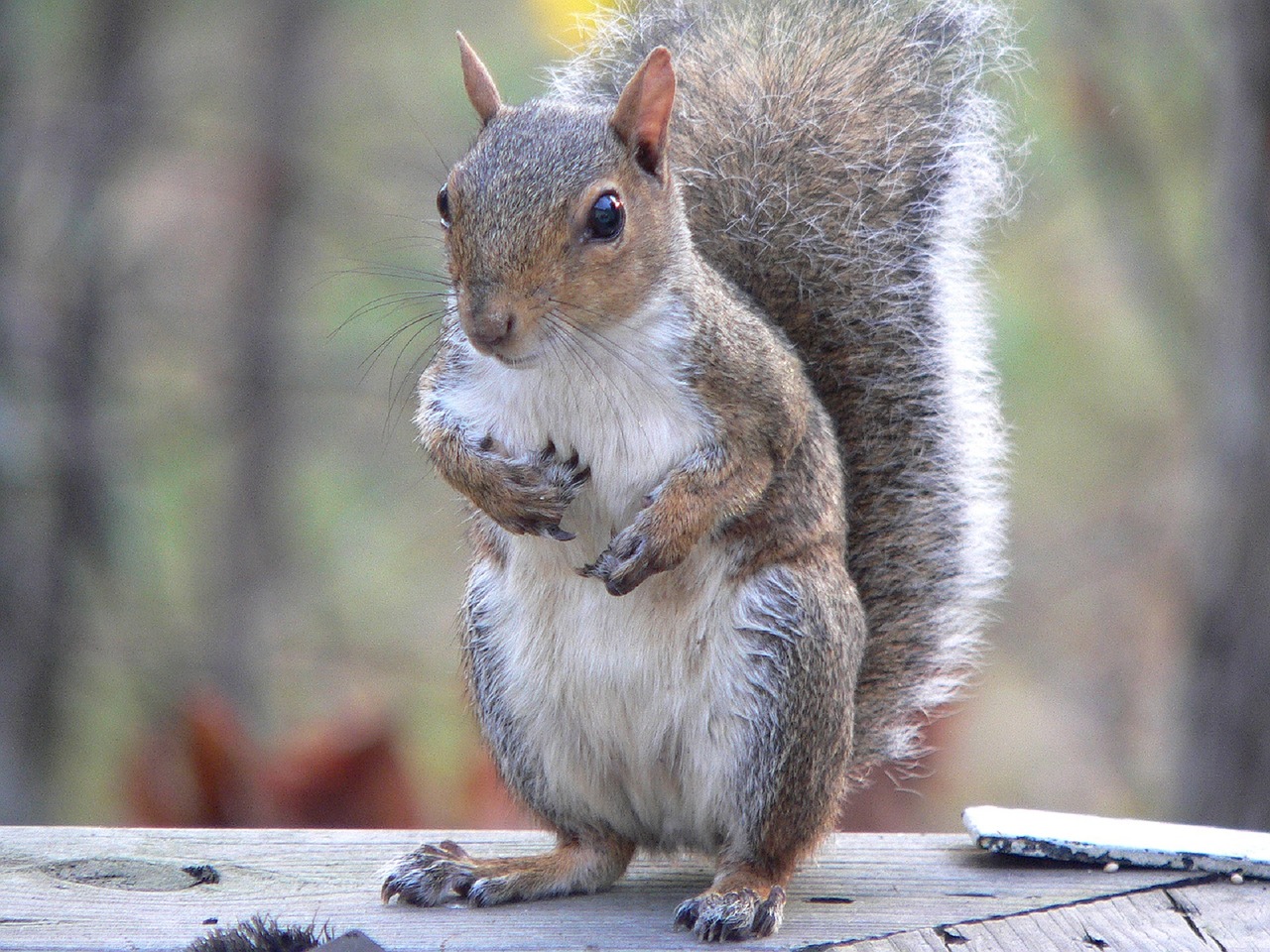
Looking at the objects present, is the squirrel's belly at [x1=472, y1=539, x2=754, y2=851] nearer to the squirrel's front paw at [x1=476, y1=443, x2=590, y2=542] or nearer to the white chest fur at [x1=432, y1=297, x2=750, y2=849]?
the white chest fur at [x1=432, y1=297, x2=750, y2=849]

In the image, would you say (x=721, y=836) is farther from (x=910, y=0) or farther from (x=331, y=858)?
(x=910, y=0)

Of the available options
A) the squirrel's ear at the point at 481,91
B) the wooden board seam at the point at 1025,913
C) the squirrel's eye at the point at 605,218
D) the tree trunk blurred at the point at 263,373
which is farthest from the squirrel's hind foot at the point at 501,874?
the tree trunk blurred at the point at 263,373

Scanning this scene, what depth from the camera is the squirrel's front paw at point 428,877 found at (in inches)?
72.2

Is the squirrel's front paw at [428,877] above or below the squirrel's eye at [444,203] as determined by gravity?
below

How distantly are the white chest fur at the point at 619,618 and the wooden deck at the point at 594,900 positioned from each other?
17 cm

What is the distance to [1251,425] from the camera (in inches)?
130

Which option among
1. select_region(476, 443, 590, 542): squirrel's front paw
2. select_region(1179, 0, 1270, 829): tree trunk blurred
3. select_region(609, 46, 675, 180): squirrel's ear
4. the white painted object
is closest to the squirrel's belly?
select_region(476, 443, 590, 542): squirrel's front paw

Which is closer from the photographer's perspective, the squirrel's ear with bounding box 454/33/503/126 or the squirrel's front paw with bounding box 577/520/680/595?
the squirrel's front paw with bounding box 577/520/680/595

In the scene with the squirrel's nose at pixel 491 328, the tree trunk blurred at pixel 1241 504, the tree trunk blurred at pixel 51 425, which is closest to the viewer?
the squirrel's nose at pixel 491 328

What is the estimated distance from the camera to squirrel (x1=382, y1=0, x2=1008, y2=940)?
171 cm

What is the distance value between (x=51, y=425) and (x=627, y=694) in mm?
2362

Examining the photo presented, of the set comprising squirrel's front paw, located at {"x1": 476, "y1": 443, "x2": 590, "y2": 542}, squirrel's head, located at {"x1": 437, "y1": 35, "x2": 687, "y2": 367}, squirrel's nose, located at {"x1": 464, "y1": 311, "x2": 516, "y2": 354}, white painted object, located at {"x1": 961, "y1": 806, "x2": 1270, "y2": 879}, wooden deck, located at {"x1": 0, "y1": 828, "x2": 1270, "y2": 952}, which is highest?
squirrel's head, located at {"x1": 437, "y1": 35, "x2": 687, "y2": 367}

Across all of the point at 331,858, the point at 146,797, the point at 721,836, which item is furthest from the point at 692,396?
the point at 146,797

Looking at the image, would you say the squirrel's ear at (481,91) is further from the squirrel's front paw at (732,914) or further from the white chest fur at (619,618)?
the squirrel's front paw at (732,914)
